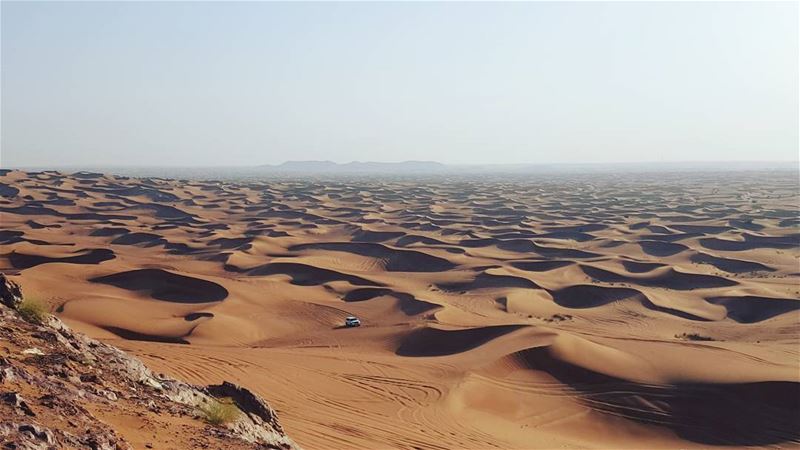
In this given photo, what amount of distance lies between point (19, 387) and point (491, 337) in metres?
15.6

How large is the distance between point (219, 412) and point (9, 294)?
4760 mm

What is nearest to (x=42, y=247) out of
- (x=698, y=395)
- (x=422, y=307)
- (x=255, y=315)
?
(x=255, y=315)

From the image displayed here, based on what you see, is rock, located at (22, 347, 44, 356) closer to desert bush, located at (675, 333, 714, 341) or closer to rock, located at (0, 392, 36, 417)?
rock, located at (0, 392, 36, 417)

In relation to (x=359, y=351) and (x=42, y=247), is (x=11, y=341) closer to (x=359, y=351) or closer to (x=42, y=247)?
(x=359, y=351)

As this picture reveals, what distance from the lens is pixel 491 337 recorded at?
20.6 meters

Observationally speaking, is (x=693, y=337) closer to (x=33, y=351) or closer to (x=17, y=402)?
(x=33, y=351)

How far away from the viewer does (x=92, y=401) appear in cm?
703

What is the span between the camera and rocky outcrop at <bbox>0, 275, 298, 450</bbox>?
19.3ft

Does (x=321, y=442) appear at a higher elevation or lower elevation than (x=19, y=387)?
lower

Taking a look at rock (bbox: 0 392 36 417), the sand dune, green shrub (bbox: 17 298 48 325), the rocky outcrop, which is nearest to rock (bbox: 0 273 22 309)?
the rocky outcrop

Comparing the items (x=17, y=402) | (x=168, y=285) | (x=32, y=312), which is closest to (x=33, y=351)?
(x=32, y=312)

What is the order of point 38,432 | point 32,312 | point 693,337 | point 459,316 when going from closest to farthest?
1. point 38,432
2. point 32,312
3. point 693,337
4. point 459,316

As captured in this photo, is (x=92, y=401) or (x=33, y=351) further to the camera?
(x=33, y=351)

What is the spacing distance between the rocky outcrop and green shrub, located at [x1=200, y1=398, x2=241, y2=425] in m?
0.07
